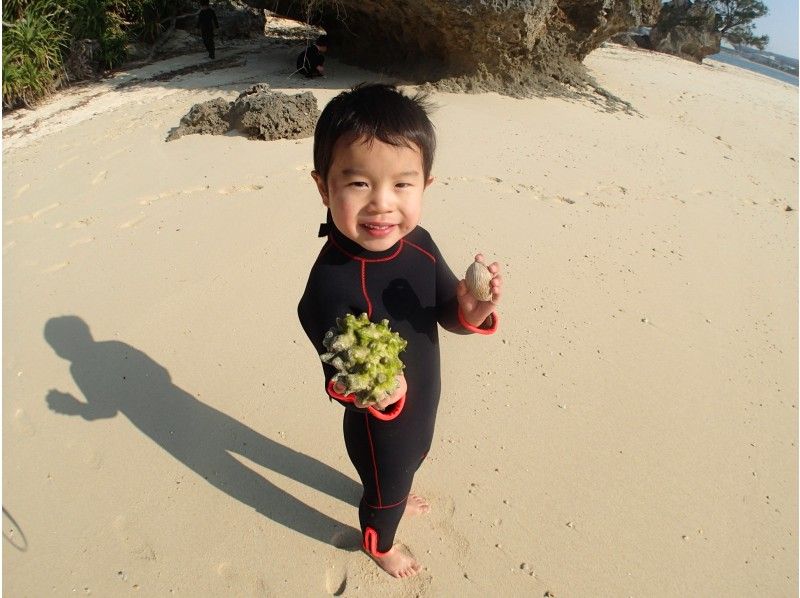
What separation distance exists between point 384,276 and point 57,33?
9474mm

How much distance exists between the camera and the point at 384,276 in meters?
1.41

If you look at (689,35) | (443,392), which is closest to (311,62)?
(443,392)

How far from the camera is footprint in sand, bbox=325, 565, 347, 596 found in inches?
72.8

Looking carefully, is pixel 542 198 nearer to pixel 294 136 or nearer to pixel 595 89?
pixel 294 136

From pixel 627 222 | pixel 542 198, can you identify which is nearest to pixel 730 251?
pixel 627 222

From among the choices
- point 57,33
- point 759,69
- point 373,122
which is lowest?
point 759,69

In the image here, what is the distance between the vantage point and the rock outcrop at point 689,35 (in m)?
17.0

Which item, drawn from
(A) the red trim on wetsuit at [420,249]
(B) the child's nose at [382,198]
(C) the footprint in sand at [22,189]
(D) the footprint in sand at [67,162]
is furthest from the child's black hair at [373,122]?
(D) the footprint in sand at [67,162]

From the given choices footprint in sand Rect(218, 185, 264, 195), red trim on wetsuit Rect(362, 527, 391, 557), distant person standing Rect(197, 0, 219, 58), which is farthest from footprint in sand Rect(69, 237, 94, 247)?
distant person standing Rect(197, 0, 219, 58)

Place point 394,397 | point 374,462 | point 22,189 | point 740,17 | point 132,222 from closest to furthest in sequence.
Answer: point 394,397
point 374,462
point 132,222
point 22,189
point 740,17

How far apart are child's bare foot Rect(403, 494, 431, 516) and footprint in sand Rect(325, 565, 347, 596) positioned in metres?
0.32

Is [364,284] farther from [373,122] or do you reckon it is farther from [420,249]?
[373,122]

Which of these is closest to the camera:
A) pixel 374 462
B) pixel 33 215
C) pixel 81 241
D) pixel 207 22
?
pixel 374 462

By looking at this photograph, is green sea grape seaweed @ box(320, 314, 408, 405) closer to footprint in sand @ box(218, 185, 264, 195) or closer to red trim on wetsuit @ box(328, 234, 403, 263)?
red trim on wetsuit @ box(328, 234, 403, 263)
